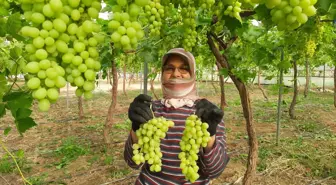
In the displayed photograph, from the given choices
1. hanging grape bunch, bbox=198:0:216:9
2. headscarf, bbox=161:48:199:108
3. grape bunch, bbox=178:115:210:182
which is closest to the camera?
hanging grape bunch, bbox=198:0:216:9

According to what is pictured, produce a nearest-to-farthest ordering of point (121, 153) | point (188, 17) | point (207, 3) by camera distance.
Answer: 1. point (207, 3)
2. point (188, 17)
3. point (121, 153)

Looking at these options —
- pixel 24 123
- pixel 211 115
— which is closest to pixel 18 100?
pixel 24 123

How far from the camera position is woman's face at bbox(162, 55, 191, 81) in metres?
2.57

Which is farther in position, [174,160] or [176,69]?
[176,69]

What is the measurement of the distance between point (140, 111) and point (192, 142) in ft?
1.40

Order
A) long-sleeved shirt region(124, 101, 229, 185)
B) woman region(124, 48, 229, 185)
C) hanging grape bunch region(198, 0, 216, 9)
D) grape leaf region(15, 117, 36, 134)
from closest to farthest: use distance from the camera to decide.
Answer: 1. hanging grape bunch region(198, 0, 216, 9)
2. grape leaf region(15, 117, 36, 134)
3. woman region(124, 48, 229, 185)
4. long-sleeved shirt region(124, 101, 229, 185)

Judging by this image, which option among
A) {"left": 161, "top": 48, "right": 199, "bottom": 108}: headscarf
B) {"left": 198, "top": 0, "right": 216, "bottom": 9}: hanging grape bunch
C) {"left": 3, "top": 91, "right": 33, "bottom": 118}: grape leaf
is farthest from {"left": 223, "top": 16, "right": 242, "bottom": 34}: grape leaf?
{"left": 3, "top": 91, "right": 33, "bottom": 118}: grape leaf

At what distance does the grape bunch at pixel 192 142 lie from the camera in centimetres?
146

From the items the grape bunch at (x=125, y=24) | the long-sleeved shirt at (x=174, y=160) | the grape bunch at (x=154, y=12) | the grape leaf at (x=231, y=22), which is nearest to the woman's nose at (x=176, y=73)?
the long-sleeved shirt at (x=174, y=160)

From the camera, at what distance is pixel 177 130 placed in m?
2.43

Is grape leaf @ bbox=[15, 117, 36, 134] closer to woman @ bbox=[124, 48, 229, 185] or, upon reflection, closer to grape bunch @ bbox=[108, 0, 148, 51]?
woman @ bbox=[124, 48, 229, 185]

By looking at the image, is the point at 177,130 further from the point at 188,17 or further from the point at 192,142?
the point at 188,17

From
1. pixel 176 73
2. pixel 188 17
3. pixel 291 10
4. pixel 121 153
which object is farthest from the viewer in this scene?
pixel 121 153

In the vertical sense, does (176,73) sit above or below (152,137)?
above
